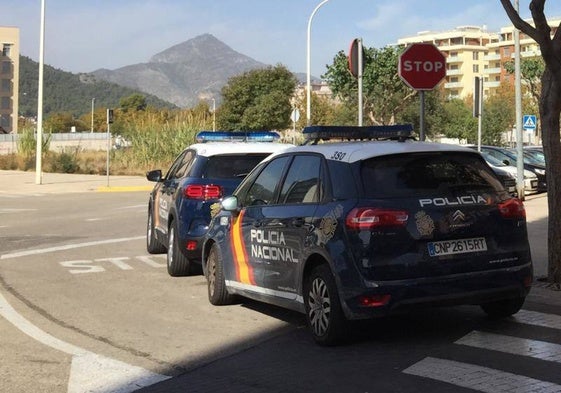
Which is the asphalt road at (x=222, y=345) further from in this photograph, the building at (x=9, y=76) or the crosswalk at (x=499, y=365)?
the building at (x=9, y=76)

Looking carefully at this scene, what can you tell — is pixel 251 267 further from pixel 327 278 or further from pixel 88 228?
pixel 88 228

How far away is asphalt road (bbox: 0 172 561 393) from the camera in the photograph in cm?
522

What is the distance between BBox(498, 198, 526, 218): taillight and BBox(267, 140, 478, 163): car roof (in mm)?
549

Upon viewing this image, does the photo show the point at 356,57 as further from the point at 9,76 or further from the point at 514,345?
the point at 9,76

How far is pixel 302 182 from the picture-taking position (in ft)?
21.9

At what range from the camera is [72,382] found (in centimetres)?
535

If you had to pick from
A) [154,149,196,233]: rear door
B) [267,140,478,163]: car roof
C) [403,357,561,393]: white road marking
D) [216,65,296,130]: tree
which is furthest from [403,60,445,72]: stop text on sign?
[216,65,296,130]: tree

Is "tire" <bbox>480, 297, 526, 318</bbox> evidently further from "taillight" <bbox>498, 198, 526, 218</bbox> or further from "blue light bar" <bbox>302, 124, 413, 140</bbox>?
"blue light bar" <bbox>302, 124, 413, 140</bbox>

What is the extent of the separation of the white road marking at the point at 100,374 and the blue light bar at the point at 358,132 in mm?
2792

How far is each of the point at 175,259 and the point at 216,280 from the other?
1917 mm

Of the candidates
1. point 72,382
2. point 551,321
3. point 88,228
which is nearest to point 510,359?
point 551,321

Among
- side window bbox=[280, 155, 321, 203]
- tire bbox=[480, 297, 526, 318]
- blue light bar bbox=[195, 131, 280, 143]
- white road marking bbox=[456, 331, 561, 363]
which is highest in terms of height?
blue light bar bbox=[195, 131, 280, 143]

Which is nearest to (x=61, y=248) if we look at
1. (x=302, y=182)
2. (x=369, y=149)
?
(x=302, y=182)

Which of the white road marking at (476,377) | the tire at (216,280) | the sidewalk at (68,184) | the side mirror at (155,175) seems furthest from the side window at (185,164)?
the sidewalk at (68,184)
